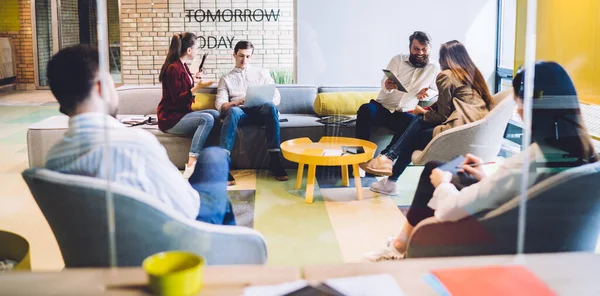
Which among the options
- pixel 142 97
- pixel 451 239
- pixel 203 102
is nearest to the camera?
pixel 451 239

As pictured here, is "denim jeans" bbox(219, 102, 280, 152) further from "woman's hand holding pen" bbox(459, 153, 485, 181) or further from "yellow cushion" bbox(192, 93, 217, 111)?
"woman's hand holding pen" bbox(459, 153, 485, 181)

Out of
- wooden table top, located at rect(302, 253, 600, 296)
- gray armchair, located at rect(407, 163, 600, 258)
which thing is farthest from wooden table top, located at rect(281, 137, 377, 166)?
wooden table top, located at rect(302, 253, 600, 296)

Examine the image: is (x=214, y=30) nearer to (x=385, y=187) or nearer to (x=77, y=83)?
(x=385, y=187)

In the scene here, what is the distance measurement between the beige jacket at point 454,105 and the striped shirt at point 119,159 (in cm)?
167

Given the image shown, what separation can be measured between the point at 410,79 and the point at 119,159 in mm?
2419

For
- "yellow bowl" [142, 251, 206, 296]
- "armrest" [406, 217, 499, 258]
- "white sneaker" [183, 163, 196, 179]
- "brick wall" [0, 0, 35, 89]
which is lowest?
"armrest" [406, 217, 499, 258]

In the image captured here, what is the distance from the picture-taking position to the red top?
267cm

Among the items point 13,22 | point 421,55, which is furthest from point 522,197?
point 13,22

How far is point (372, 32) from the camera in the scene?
3600mm

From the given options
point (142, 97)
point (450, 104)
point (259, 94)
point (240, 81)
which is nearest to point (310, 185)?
point (259, 94)

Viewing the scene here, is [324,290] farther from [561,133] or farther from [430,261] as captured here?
[561,133]

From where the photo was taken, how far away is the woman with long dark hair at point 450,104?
2.93 meters

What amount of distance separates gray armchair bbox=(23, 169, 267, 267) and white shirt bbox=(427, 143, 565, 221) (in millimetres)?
816

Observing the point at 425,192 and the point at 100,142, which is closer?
the point at 100,142
